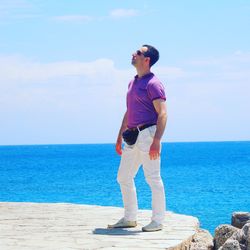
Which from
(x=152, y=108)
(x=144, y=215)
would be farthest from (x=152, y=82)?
(x=144, y=215)

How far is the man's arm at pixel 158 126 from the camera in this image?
318 inches

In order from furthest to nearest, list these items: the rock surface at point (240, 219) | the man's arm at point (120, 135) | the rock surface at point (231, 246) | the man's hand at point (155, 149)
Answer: the rock surface at point (240, 219) → the man's arm at point (120, 135) → the man's hand at point (155, 149) → the rock surface at point (231, 246)

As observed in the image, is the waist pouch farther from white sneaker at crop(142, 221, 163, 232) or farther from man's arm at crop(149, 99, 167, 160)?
white sneaker at crop(142, 221, 163, 232)

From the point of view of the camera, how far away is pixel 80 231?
28.3ft

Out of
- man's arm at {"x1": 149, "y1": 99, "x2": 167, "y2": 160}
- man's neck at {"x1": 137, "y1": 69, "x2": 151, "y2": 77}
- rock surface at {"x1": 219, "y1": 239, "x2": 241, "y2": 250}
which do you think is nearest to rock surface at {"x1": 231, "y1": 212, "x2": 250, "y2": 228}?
rock surface at {"x1": 219, "y1": 239, "x2": 241, "y2": 250}

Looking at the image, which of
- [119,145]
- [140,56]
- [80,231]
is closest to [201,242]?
[80,231]

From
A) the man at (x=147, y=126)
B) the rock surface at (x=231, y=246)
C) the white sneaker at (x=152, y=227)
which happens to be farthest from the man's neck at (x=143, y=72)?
the rock surface at (x=231, y=246)

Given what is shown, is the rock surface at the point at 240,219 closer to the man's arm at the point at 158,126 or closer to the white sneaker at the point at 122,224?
the white sneaker at the point at 122,224

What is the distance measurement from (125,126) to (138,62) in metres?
0.87

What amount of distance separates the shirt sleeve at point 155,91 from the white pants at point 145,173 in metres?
0.36

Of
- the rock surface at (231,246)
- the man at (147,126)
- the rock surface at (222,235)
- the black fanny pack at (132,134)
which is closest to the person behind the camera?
the rock surface at (231,246)

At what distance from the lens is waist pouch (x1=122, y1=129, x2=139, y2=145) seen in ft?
27.3

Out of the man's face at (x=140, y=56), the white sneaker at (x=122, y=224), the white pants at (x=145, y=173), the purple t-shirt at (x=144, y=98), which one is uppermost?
the man's face at (x=140, y=56)

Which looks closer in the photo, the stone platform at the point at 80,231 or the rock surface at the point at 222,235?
the stone platform at the point at 80,231
